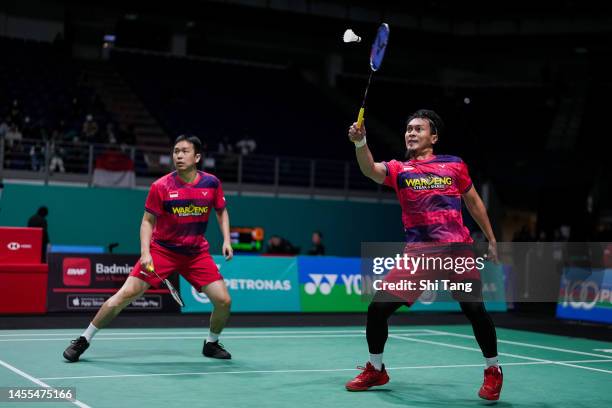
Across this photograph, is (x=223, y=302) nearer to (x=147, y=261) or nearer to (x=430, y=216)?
(x=147, y=261)

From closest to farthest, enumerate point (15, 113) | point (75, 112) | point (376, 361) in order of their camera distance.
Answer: point (376, 361)
point (15, 113)
point (75, 112)

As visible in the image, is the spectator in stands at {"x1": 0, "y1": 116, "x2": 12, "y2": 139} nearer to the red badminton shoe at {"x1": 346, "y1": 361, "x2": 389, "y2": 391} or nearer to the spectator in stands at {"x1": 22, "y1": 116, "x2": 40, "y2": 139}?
the spectator in stands at {"x1": 22, "y1": 116, "x2": 40, "y2": 139}

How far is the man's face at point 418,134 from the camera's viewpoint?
7031 millimetres

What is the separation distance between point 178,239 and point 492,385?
11.5 ft

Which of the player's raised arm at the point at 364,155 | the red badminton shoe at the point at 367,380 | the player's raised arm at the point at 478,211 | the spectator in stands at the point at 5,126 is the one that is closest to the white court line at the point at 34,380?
the red badminton shoe at the point at 367,380

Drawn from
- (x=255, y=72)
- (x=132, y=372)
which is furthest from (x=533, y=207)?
(x=132, y=372)

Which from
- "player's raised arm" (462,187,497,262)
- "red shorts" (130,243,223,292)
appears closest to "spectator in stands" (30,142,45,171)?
"red shorts" (130,243,223,292)

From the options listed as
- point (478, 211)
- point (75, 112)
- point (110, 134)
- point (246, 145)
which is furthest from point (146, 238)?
point (246, 145)

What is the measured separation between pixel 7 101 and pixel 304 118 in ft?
32.7

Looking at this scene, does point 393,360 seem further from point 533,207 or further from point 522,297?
point 533,207

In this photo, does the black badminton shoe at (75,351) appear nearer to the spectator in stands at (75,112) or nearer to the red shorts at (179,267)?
the red shorts at (179,267)

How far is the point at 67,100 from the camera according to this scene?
26312 mm

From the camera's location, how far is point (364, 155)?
255 inches

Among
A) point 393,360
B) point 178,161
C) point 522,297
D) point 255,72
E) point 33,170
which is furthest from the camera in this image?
point 255,72
